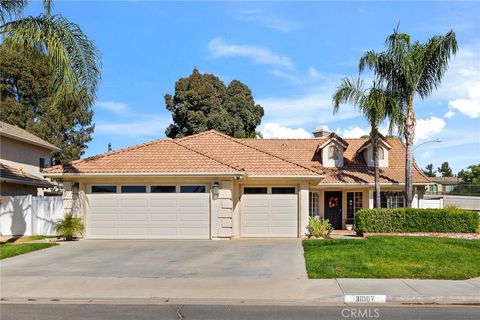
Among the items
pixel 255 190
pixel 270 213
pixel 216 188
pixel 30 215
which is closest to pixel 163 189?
pixel 216 188

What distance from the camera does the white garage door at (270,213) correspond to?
71.1 ft

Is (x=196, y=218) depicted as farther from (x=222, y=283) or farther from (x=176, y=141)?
(x=222, y=283)

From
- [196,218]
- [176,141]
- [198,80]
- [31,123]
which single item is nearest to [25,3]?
[176,141]

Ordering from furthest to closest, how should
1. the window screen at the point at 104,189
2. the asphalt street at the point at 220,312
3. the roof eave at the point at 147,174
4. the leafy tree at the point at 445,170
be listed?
the leafy tree at the point at 445,170 → the window screen at the point at 104,189 → the roof eave at the point at 147,174 → the asphalt street at the point at 220,312

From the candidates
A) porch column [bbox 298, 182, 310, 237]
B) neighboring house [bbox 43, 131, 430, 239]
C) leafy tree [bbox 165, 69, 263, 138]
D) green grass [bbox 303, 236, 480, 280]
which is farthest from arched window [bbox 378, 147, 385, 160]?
leafy tree [bbox 165, 69, 263, 138]

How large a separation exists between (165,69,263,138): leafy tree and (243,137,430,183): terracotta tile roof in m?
10.0

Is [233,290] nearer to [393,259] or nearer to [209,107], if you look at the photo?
[393,259]

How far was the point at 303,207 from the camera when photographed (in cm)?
2156

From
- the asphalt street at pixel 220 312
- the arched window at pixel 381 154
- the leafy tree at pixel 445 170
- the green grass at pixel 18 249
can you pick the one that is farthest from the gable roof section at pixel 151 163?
the leafy tree at pixel 445 170

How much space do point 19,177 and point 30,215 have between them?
5880 millimetres

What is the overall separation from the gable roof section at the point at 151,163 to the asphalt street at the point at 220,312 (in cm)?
1102

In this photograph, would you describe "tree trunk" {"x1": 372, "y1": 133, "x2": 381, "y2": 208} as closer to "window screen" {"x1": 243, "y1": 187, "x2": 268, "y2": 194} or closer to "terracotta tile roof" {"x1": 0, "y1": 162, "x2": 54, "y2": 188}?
"window screen" {"x1": 243, "y1": 187, "x2": 268, "y2": 194}

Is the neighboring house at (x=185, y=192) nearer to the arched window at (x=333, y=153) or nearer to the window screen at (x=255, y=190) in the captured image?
the window screen at (x=255, y=190)

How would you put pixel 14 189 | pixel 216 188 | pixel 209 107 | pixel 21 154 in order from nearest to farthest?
pixel 216 188
pixel 14 189
pixel 21 154
pixel 209 107
